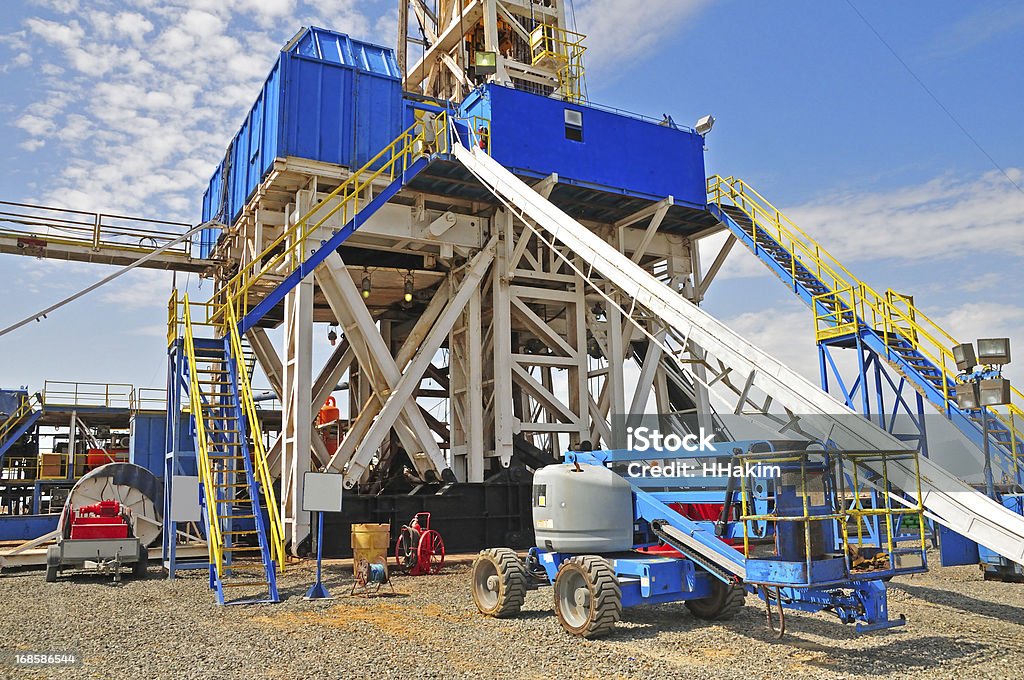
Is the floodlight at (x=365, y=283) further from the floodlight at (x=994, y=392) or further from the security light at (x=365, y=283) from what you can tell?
the floodlight at (x=994, y=392)

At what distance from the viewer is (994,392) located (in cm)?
1316

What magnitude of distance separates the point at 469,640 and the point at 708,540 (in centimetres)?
257

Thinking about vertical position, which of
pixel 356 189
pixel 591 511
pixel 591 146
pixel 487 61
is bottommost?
pixel 591 511

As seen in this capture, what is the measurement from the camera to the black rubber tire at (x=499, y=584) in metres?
9.73

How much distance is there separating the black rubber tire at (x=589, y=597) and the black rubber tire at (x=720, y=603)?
1.33m

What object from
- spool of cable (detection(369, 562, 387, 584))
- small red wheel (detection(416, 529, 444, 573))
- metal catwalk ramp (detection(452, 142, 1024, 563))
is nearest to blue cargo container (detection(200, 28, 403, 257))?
metal catwalk ramp (detection(452, 142, 1024, 563))

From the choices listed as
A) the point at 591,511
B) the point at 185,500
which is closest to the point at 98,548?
the point at 185,500

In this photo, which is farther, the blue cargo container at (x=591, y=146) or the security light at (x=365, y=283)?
the security light at (x=365, y=283)

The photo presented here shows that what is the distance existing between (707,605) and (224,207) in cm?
1743

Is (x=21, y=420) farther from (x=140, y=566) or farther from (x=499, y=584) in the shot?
(x=499, y=584)

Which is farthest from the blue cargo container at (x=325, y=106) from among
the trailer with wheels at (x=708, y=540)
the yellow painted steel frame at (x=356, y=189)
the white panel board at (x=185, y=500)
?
the trailer with wheels at (x=708, y=540)

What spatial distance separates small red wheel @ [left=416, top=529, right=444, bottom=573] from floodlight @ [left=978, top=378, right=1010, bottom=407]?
29.8ft

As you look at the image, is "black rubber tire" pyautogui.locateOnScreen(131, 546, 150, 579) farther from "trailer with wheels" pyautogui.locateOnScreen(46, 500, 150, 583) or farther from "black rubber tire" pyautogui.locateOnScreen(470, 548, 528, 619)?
"black rubber tire" pyautogui.locateOnScreen(470, 548, 528, 619)

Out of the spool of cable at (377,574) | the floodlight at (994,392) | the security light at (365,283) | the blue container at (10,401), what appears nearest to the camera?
→ the spool of cable at (377,574)
